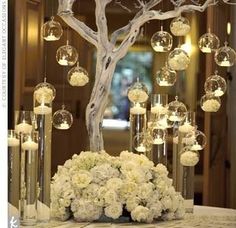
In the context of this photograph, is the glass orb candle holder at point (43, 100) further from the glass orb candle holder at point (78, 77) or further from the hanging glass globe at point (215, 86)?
the hanging glass globe at point (215, 86)

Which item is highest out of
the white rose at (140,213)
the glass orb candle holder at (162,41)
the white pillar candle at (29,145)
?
the glass orb candle holder at (162,41)

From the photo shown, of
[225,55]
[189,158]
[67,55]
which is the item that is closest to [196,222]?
[189,158]

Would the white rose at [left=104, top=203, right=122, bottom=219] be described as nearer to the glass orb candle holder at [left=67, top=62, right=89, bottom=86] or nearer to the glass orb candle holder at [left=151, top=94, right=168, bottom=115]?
the glass orb candle holder at [left=151, top=94, right=168, bottom=115]

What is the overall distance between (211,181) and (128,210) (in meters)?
2.67

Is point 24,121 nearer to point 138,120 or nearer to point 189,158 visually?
point 138,120

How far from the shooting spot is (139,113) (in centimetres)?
182

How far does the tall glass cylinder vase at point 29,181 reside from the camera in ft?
5.30

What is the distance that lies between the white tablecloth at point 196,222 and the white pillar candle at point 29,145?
0.73 feet

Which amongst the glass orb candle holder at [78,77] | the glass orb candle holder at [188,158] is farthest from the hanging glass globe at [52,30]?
the glass orb candle holder at [188,158]

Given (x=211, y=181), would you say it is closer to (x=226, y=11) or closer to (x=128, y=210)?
(x=226, y=11)

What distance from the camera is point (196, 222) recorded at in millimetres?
1720

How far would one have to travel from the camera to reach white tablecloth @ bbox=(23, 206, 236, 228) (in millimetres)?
1609

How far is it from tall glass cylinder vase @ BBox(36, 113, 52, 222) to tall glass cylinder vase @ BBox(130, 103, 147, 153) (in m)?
0.29

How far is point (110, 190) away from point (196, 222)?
1.06 ft
